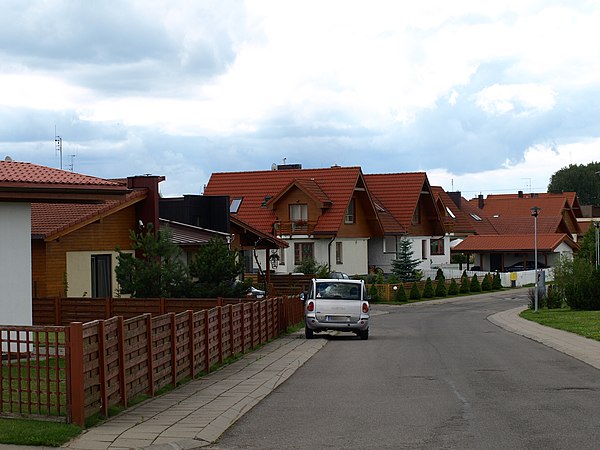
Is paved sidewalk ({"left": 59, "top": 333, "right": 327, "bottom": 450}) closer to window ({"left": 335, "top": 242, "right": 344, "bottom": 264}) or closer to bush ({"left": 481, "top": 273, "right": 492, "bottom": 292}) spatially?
window ({"left": 335, "top": 242, "right": 344, "bottom": 264})

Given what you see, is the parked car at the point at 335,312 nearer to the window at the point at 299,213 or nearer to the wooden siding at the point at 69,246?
the wooden siding at the point at 69,246

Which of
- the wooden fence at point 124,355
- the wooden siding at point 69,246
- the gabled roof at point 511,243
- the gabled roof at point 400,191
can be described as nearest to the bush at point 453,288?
the gabled roof at point 400,191

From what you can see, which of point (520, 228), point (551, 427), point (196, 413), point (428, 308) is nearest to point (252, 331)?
point (196, 413)

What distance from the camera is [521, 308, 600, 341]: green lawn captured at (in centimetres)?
2942

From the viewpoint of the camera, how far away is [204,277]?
28000 mm

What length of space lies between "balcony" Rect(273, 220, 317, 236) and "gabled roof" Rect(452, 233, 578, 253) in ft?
77.8

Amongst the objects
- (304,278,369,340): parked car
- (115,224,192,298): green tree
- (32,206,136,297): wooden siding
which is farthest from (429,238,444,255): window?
(115,224,192,298): green tree

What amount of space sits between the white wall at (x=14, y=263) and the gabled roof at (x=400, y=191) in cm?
5184

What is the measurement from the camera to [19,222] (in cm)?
1969

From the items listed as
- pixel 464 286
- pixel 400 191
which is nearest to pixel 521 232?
pixel 400 191

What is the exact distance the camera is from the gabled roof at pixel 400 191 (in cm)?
7175

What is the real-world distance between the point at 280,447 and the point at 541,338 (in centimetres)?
1926

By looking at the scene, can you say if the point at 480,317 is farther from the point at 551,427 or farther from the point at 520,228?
the point at 520,228

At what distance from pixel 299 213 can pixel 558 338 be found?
37.2 meters
